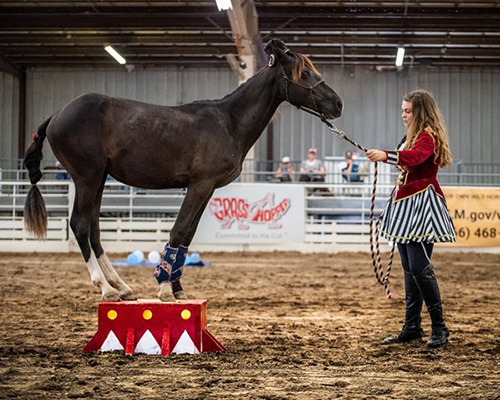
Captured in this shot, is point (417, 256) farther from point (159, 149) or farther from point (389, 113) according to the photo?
point (389, 113)

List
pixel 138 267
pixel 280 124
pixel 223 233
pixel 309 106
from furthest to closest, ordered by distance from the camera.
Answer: pixel 280 124 < pixel 223 233 < pixel 138 267 < pixel 309 106

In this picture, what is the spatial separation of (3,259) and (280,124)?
37.7ft

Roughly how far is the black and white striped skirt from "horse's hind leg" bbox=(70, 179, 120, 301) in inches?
80.8

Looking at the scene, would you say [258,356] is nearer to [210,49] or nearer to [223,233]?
[223,233]

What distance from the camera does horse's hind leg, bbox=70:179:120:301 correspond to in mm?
4730

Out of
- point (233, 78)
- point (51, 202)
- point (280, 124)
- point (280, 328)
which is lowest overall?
point (280, 328)

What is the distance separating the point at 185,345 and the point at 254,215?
9957 mm

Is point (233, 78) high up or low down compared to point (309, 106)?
up

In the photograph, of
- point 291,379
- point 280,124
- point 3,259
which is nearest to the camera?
point 291,379

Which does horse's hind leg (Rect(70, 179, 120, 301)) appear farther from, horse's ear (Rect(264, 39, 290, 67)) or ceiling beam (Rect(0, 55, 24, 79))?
ceiling beam (Rect(0, 55, 24, 79))

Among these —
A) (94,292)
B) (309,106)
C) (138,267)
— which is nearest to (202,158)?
(309,106)

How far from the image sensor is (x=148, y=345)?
15.1ft

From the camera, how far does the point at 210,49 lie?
2103 centimetres

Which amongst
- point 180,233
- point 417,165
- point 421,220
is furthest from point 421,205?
point 180,233
